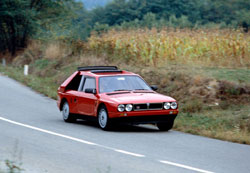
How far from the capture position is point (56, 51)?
35.0 m

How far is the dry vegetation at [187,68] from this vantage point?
14.7 m

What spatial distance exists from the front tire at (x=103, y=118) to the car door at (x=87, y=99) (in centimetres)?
36

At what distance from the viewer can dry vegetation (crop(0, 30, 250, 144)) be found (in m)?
14.7

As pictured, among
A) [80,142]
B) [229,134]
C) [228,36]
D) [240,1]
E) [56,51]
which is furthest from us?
[240,1]

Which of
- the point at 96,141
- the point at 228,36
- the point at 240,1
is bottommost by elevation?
the point at 96,141

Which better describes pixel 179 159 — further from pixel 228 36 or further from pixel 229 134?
pixel 228 36

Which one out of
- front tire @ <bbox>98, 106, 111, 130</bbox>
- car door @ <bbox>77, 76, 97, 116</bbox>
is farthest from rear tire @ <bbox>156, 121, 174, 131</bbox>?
car door @ <bbox>77, 76, 97, 116</bbox>

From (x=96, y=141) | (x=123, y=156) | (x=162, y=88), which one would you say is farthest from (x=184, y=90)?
(x=123, y=156)

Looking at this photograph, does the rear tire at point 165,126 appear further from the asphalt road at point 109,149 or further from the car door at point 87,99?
the car door at point 87,99

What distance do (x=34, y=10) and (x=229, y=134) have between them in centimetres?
3505

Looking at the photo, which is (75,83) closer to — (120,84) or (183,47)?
(120,84)

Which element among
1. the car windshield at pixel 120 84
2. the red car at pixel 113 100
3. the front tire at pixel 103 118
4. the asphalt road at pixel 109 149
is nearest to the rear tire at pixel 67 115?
the red car at pixel 113 100

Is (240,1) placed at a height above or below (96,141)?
above

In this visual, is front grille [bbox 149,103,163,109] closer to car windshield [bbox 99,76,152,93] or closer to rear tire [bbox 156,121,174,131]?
rear tire [bbox 156,121,174,131]
